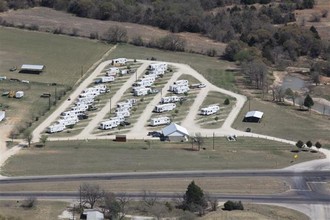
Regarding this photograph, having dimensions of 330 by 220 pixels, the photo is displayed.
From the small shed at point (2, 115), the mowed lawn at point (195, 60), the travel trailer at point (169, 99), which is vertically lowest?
the mowed lawn at point (195, 60)

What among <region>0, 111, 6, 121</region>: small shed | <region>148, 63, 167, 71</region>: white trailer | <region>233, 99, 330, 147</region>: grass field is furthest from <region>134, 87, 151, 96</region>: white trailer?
<region>0, 111, 6, 121</region>: small shed

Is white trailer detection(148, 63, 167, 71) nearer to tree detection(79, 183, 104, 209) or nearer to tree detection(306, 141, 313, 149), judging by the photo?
tree detection(306, 141, 313, 149)

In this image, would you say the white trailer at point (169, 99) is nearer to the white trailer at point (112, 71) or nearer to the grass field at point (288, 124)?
the grass field at point (288, 124)

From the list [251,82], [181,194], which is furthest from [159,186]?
[251,82]

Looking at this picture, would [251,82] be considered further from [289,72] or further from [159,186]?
[159,186]

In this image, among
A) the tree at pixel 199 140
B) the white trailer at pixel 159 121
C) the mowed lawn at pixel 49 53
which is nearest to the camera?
the tree at pixel 199 140

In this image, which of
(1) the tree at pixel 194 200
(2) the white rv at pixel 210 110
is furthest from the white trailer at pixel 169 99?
(1) the tree at pixel 194 200
